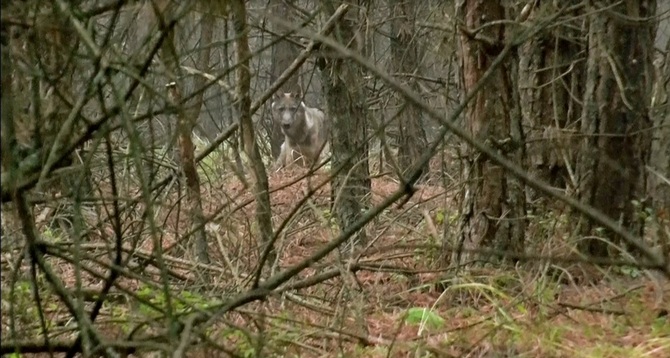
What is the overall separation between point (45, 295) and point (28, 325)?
22.8 inches

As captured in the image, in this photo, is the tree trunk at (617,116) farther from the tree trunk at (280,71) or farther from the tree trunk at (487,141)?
the tree trunk at (280,71)

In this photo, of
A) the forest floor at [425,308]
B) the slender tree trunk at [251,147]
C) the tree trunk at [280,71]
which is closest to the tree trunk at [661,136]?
the forest floor at [425,308]

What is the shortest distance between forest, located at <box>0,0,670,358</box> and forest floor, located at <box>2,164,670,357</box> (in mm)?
20

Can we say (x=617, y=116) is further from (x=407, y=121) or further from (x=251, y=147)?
(x=407, y=121)

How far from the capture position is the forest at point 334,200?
3.00m

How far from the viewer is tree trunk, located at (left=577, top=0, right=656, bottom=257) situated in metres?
6.01

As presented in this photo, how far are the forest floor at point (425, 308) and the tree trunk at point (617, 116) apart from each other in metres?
0.35

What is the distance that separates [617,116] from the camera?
239 inches

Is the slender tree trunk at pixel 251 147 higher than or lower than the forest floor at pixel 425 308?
higher

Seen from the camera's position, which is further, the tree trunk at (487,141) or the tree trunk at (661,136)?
the tree trunk at (661,136)

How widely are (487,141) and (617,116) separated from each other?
101cm

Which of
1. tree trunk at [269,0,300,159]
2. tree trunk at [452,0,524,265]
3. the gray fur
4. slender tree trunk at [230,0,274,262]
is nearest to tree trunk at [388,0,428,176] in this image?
tree trunk at [269,0,300,159]

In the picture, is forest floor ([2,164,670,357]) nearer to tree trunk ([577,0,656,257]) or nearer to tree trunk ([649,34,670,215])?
tree trunk ([577,0,656,257])

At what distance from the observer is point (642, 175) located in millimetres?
6234
